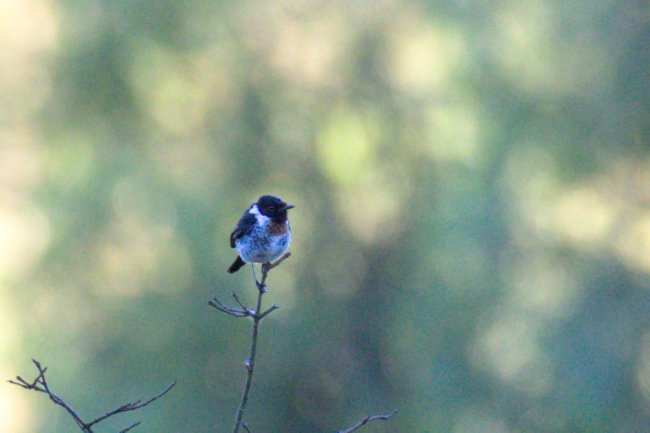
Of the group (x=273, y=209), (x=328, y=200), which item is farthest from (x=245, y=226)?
(x=328, y=200)

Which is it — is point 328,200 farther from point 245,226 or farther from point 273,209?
point 273,209

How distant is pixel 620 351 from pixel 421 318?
7.90 feet

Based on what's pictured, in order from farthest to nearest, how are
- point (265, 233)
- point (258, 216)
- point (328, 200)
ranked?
1. point (328, 200)
2. point (258, 216)
3. point (265, 233)

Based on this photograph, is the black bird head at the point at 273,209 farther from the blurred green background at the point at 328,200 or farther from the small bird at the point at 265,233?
the blurred green background at the point at 328,200

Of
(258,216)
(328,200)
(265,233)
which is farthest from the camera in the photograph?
(328,200)

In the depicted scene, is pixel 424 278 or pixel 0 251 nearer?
pixel 0 251

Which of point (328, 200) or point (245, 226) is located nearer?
point (245, 226)

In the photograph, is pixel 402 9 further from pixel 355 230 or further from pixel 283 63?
pixel 355 230

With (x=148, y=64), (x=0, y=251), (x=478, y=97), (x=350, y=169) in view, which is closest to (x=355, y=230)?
(x=350, y=169)

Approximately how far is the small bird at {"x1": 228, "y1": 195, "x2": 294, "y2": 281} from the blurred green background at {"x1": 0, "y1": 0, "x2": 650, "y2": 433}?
230 inches

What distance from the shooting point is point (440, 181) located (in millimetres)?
12000

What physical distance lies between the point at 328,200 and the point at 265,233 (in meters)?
7.26

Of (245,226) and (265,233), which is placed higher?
(245,226)

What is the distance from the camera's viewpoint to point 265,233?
15.7 feet
